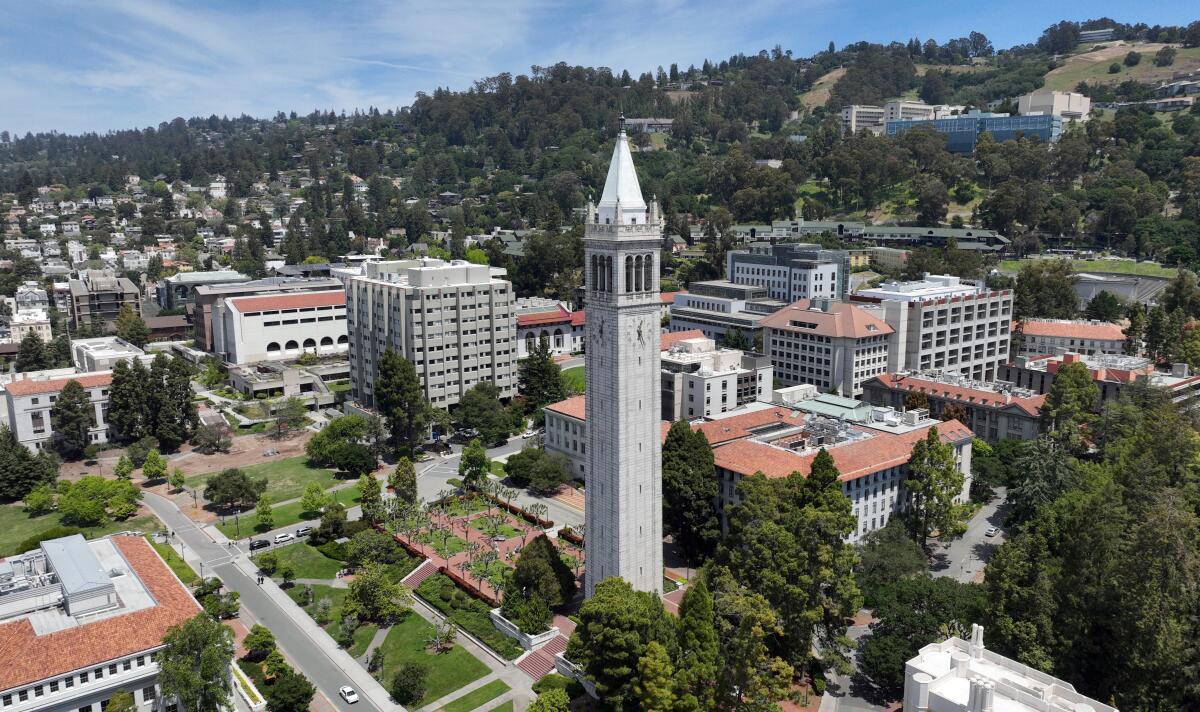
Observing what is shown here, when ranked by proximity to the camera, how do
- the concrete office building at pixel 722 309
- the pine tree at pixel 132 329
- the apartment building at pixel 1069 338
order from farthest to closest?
the pine tree at pixel 132 329 → the concrete office building at pixel 722 309 → the apartment building at pixel 1069 338

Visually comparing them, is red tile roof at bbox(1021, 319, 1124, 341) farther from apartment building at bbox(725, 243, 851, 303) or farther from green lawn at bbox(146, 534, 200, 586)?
green lawn at bbox(146, 534, 200, 586)

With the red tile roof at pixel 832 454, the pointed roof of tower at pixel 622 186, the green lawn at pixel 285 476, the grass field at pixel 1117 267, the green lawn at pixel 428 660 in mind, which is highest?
the pointed roof of tower at pixel 622 186

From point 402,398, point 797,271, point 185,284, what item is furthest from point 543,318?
point 185,284

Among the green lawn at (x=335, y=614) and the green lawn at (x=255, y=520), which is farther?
the green lawn at (x=255, y=520)

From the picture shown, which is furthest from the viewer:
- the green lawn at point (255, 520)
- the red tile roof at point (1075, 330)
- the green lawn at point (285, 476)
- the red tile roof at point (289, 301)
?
the red tile roof at point (289, 301)

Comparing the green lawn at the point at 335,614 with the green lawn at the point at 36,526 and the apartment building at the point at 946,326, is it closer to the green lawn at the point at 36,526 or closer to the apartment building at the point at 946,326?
the green lawn at the point at 36,526

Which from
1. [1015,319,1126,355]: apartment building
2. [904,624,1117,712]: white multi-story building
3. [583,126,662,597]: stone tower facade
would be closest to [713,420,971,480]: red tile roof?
[583,126,662,597]: stone tower facade

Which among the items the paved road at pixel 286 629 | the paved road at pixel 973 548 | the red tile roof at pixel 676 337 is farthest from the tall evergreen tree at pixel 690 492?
the red tile roof at pixel 676 337

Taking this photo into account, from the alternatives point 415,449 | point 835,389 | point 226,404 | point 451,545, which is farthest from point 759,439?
point 226,404

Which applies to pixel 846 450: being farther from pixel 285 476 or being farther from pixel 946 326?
pixel 285 476
